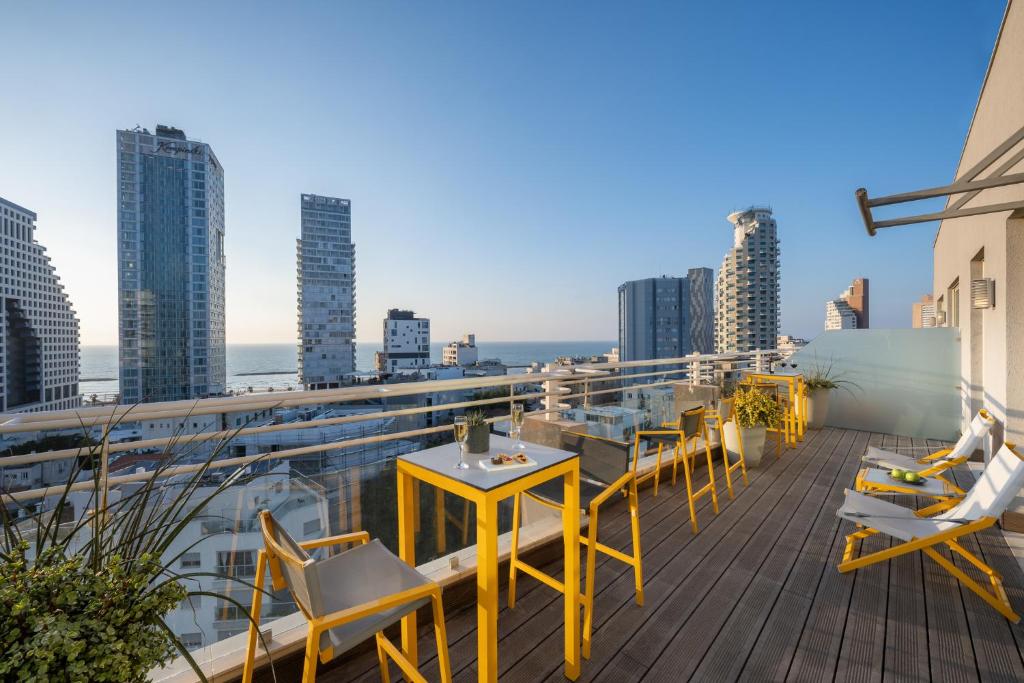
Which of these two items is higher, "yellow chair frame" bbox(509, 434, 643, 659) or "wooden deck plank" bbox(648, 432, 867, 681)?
"yellow chair frame" bbox(509, 434, 643, 659)

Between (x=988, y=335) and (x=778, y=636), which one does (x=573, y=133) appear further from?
(x=778, y=636)

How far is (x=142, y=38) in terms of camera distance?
881cm

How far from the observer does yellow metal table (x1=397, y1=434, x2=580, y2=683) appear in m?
1.51

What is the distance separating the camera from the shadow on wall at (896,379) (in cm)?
607

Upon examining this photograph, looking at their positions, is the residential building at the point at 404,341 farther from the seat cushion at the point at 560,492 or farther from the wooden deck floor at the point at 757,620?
the seat cushion at the point at 560,492

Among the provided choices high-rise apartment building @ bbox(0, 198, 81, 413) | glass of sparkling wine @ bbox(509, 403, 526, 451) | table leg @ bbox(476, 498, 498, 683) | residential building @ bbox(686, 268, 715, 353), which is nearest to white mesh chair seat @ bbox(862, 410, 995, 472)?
glass of sparkling wine @ bbox(509, 403, 526, 451)

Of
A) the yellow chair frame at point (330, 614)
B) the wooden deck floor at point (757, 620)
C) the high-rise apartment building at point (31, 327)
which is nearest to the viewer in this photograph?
the yellow chair frame at point (330, 614)

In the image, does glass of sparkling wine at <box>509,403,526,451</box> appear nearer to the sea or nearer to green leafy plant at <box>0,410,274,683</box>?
green leafy plant at <box>0,410,274,683</box>

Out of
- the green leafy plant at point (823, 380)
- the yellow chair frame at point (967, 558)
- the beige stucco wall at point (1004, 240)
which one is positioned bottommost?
the yellow chair frame at point (967, 558)

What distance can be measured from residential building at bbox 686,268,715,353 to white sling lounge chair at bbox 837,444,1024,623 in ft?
157

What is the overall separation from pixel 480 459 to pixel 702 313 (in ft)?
165

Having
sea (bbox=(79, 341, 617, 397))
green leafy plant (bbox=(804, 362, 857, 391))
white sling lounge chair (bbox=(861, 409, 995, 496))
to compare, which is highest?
green leafy plant (bbox=(804, 362, 857, 391))

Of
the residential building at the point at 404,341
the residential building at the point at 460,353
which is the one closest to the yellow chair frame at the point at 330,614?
the residential building at the point at 460,353

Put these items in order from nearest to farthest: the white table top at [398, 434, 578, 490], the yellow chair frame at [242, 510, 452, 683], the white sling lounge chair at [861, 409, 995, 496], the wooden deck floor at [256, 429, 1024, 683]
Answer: the yellow chair frame at [242, 510, 452, 683] < the white table top at [398, 434, 578, 490] < the wooden deck floor at [256, 429, 1024, 683] < the white sling lounge chair at [861, 409, 995, 496]
